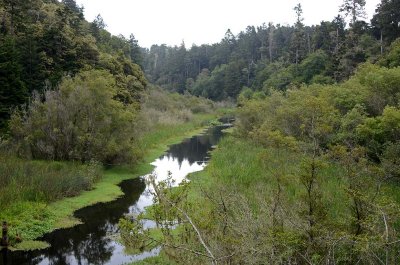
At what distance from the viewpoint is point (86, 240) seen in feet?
45.2

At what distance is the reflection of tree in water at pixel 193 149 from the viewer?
31986mm

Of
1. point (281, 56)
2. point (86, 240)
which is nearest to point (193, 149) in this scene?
point (86, 240)

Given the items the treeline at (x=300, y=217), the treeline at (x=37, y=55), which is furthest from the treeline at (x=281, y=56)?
the treeline at (x=300, y=217)

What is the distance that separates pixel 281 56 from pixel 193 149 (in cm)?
5509

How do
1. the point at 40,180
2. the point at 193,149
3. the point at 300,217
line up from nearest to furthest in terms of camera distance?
the point at 300,217 → the point at 40,180 → the point at 193,149

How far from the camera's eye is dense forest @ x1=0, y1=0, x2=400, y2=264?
763 centimetres

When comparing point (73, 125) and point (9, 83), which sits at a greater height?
point (9, 83)

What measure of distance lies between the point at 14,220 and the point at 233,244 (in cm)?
945

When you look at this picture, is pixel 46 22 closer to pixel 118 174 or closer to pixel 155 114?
pixel 155 114

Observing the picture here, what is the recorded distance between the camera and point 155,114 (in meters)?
46.6

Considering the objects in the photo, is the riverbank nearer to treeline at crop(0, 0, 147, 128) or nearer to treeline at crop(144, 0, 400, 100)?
Result: treeline at crop(0, 0, 147, 128)

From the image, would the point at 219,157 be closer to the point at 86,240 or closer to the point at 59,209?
the point at 59,209

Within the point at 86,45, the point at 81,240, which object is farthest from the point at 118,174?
the point at 86,45

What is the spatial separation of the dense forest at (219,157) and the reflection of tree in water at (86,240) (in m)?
0.60
